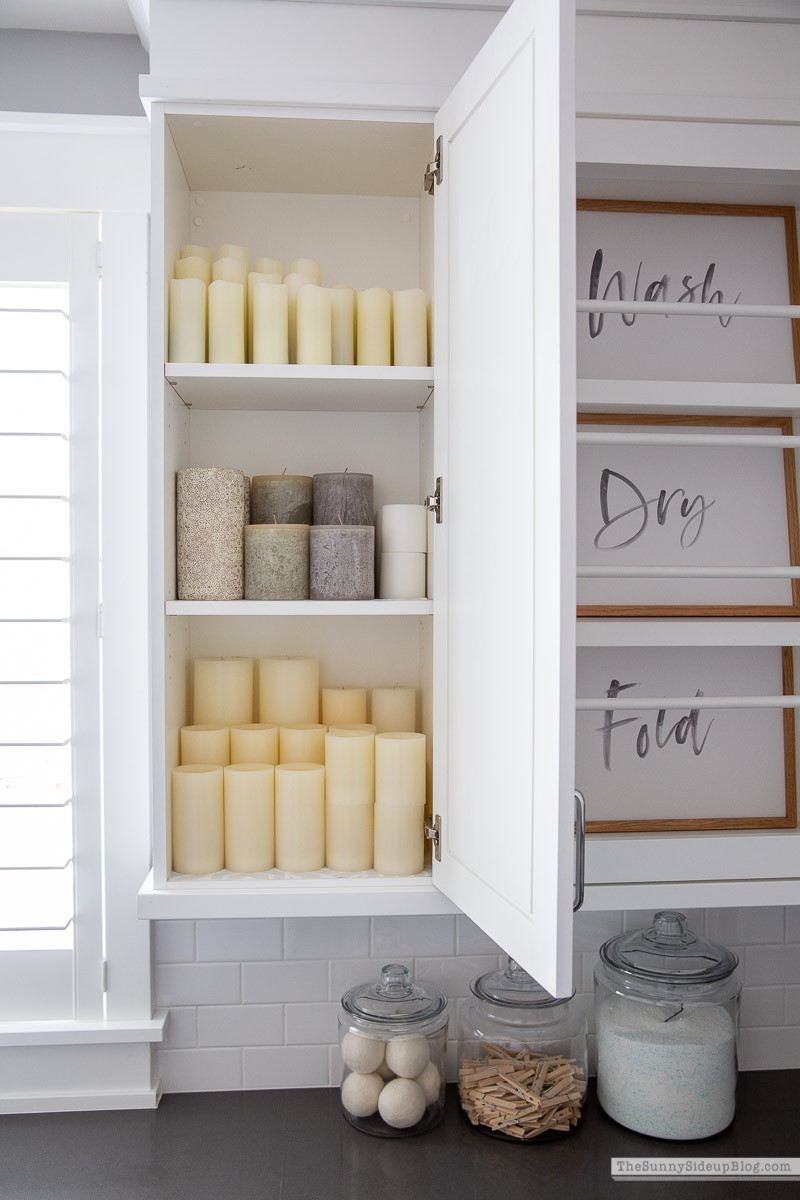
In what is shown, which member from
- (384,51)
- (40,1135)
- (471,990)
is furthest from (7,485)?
(471,990)

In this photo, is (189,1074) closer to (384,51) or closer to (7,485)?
(7,485)

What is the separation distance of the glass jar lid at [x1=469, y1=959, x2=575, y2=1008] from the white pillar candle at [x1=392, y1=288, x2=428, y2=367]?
0.89 meters

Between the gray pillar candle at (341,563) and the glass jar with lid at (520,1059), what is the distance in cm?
63

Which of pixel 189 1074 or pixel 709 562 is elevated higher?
pixel 709 562

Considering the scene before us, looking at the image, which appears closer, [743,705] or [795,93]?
[743,705]

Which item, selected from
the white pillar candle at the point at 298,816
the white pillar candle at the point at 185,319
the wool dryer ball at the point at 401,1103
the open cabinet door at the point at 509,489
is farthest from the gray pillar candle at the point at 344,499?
the wool dryer ball at the point at 401,1103

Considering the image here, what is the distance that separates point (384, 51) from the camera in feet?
4.25

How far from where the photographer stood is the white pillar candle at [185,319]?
1.22m

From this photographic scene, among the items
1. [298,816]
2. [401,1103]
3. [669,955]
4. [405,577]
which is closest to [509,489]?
[405,577]

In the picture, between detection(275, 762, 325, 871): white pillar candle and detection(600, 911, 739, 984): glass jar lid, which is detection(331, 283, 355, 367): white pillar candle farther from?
detection(600, 911, 739, 984): glass jar lid

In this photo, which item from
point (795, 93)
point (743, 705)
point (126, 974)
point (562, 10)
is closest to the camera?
point (562, 10)

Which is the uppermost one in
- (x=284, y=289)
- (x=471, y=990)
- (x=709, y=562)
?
(x=284, y=289)

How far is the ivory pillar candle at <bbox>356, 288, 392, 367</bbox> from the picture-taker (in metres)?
1.29

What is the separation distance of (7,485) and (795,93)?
4.20ft
